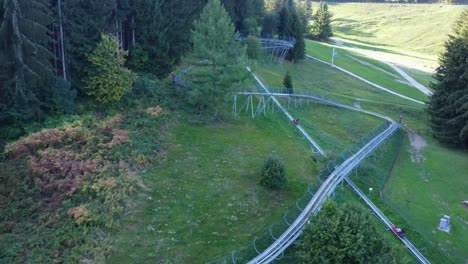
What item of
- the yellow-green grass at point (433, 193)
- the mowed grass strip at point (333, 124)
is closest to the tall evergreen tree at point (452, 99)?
the yellow-green grass at point (433, 193)

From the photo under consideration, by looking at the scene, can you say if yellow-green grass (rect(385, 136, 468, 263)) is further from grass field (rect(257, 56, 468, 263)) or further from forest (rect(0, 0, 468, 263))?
forest (rect(0, 0, 468, 263))

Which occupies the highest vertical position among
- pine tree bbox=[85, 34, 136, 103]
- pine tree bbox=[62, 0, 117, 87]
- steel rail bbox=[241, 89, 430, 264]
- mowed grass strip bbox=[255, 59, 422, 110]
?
pine tree bbox=[62, 0, 117, 87]

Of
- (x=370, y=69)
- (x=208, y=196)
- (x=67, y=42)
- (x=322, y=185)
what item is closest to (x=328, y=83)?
(x=370, y=69)

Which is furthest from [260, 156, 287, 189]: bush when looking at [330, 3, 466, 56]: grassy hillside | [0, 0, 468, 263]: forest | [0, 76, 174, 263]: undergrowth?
[330, 3, 466, 56]: grassy hillside

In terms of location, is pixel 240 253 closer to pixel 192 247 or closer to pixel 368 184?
pixel 192 247

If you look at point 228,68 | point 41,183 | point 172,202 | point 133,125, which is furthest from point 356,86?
point 41,183

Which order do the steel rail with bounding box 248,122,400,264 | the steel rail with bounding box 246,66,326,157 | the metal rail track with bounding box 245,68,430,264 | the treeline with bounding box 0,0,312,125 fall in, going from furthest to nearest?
the steel rail with bounding box 246,66,326,157 → the treeline with bounding box 0,0,312,125 → the metal rail track with bounding box 245,68,430,264 → the steel rail with bounding box 248,122,400,264
